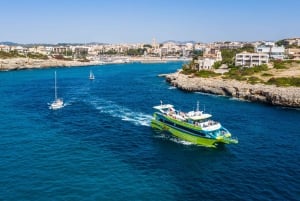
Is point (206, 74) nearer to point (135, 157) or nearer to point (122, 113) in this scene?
point (122, 113)

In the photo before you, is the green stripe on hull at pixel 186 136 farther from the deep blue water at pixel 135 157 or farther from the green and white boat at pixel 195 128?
the deep blue water at pixel 135 157

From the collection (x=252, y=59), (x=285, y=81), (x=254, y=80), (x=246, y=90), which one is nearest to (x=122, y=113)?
(x=246, y=90)

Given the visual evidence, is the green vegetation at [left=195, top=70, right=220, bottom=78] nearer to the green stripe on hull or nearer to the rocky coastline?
the rocky coastline

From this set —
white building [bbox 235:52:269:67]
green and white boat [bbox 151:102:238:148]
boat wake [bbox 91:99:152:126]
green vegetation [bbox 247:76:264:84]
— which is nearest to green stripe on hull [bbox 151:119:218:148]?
green and white boat [bbox 151:102:238:148]

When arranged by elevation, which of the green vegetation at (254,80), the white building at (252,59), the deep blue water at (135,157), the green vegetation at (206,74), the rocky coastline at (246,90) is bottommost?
the deep blue water at (135,157)

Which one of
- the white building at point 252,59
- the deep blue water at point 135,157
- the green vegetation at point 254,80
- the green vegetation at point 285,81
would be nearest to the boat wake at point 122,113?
the deep blue water at point 135,157

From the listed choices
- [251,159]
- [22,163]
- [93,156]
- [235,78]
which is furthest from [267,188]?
[235,78]
